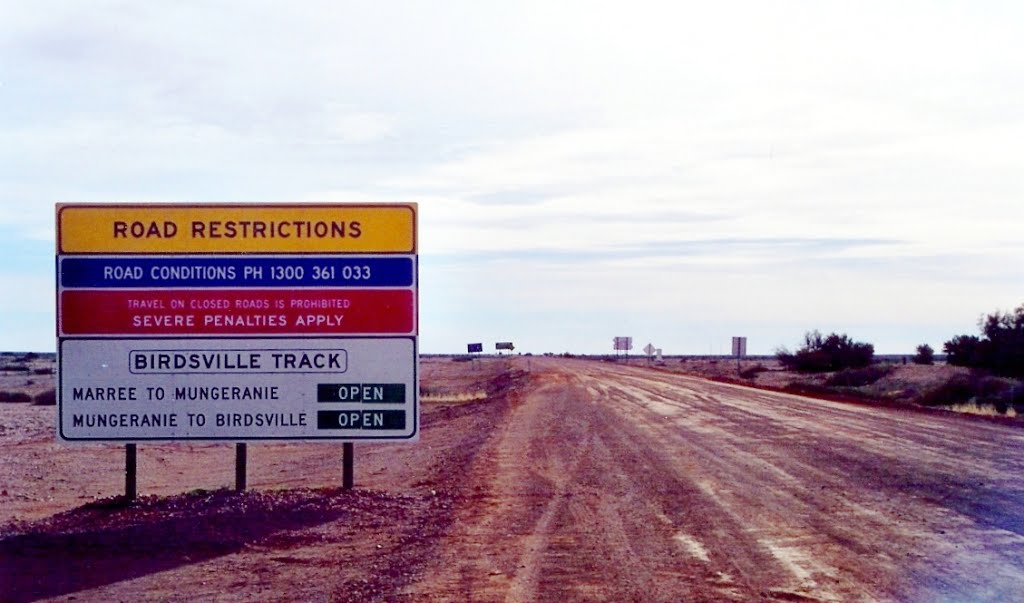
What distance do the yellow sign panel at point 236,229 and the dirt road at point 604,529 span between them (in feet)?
10.1

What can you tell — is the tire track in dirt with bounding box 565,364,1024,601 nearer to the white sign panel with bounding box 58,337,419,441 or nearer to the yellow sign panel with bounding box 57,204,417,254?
the white sign panel with bounding box 58,337,419,441

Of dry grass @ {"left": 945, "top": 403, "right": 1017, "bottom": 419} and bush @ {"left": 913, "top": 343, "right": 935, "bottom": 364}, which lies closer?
dry grass @ {"left": 945, "top": 403, "right": 1017, "bottom": 419}

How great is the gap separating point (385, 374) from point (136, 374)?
9.83 feet

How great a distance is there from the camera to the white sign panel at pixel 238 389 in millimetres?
14734

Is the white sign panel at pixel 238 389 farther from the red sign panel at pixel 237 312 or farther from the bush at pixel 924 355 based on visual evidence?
the bush at pixel 924 355

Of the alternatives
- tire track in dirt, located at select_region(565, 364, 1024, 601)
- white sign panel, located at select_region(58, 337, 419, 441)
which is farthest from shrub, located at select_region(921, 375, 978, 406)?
white sign panel, located at select_region(58, 337, 419, 441)

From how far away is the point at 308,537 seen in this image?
1246 centimetres

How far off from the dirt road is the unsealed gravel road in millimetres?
38

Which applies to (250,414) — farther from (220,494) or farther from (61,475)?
(61,475)

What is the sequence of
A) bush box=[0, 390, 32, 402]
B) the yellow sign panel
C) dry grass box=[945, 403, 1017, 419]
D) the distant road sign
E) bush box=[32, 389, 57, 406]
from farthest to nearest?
the distant road sign
bush box=[0, 390, 32, 402]
bush box=[32, 389, 57, 406]
dry grass box=[945, 403, 1017, 419]
the yellow sign panel

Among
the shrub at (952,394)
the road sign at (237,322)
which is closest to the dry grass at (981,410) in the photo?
the shrub at (952,394)

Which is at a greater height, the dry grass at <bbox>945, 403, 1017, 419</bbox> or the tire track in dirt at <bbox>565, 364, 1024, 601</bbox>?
the tire track in dirt at <bbox>565, 364, 1024, 601</bbox>

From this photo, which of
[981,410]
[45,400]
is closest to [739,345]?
[981,410]

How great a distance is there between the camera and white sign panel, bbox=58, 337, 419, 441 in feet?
48.3
